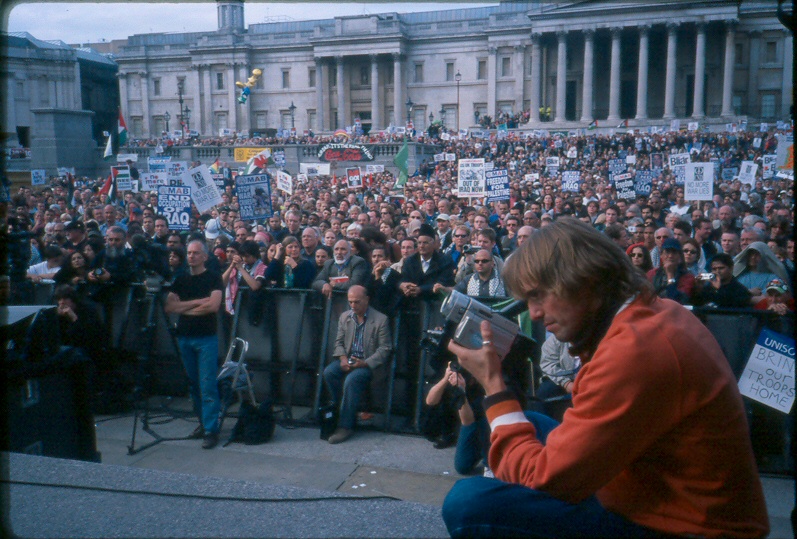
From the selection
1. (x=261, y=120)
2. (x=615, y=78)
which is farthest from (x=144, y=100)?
(x=615, y=78)

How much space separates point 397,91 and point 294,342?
65425 mm

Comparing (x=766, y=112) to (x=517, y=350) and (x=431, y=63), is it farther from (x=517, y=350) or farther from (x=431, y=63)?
(x=517, y=350)

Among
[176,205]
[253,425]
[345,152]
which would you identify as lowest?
[253,425]

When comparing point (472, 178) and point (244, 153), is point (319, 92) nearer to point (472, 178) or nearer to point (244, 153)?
point (244, 153)

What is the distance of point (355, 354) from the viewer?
6.78m

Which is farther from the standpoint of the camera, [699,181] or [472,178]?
[472,178]

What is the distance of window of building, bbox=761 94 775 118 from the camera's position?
5672 centimetres

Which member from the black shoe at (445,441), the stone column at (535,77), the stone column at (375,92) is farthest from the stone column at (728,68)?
the black shoe at (445,441)

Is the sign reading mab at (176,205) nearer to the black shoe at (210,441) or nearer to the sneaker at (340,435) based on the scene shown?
the black shoe at (210,441)

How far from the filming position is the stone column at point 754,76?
56.5m

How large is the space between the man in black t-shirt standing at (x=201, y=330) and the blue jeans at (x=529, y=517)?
4.92m

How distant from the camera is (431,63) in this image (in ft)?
234

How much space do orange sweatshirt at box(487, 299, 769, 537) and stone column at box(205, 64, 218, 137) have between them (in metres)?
77.8

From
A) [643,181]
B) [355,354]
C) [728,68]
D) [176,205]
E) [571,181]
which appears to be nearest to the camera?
[355,354]
